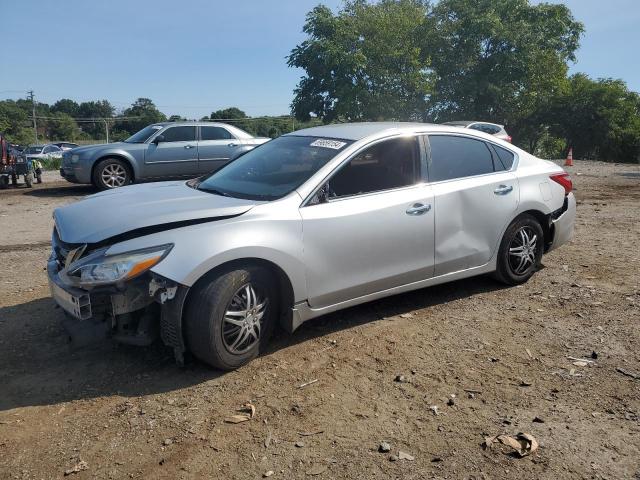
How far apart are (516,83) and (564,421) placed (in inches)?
1374

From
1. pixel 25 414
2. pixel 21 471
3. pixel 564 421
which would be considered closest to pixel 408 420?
pixel 564 421

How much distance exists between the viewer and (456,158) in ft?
15.6

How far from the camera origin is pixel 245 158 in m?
4.86

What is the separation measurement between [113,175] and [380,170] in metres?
8.94

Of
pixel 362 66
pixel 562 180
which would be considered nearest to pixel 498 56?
pixel 362 66

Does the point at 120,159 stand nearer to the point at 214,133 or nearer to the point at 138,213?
the point at 214,133

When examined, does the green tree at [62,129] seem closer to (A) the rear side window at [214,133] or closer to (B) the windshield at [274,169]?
(A) the rear side window at [214,133]

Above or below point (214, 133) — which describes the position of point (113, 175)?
below

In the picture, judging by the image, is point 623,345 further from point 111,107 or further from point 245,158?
point 111,107

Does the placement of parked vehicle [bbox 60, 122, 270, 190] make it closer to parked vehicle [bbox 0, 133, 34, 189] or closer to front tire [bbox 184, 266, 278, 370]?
parked vehicle [bbox 0, 133, 34, 189]

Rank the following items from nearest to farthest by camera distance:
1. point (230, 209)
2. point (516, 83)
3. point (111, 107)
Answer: point (230, 209) < point (516, 83) < point (111, 107)

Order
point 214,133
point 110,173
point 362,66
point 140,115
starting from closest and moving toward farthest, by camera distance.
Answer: point 110,173 < point 214,133 < point 362,66 < point 140,115

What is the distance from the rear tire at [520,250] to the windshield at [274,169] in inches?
74.7

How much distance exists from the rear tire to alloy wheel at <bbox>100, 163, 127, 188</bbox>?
9040mm
